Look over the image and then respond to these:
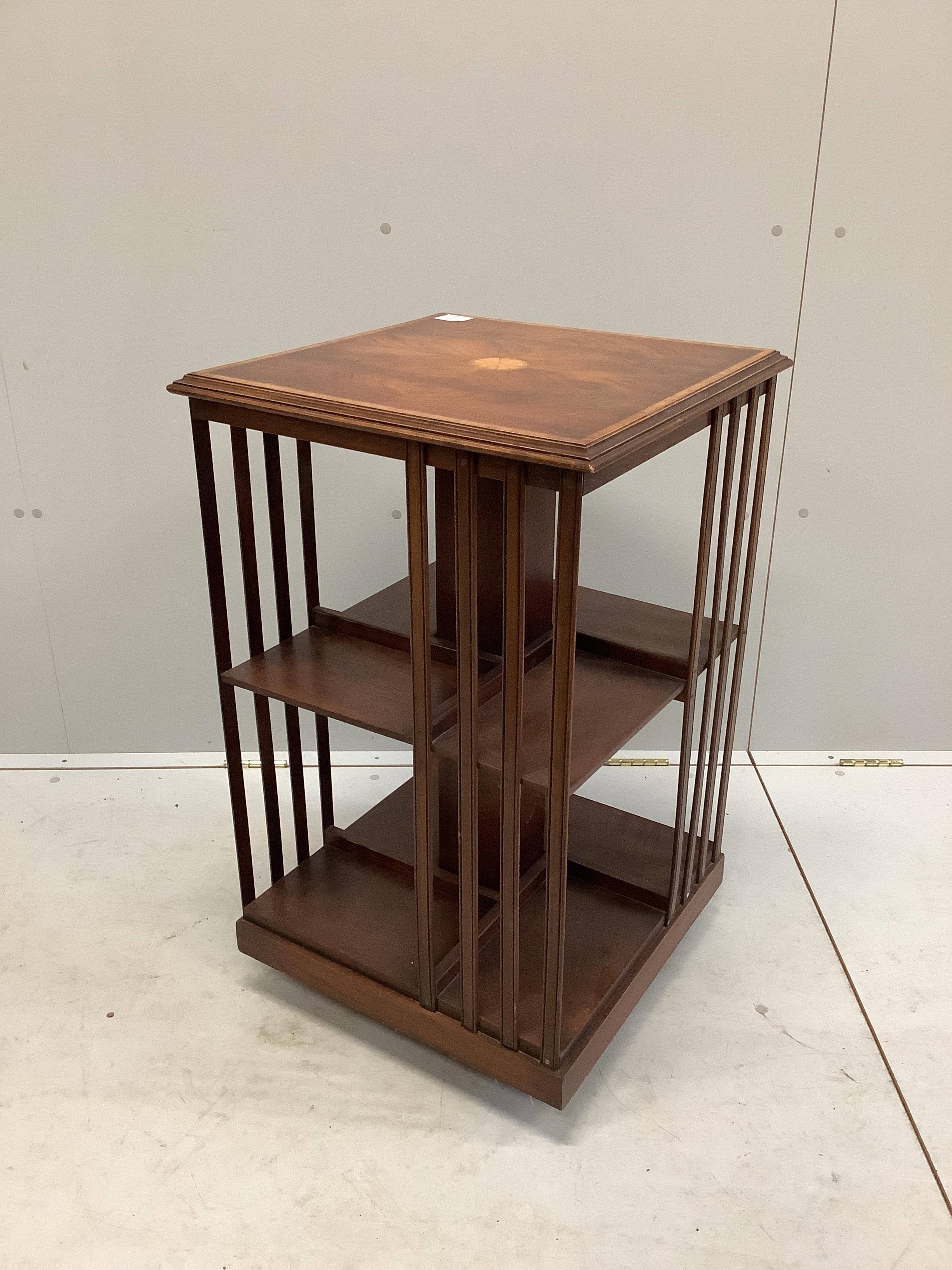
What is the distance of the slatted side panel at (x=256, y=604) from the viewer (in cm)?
Result: 165

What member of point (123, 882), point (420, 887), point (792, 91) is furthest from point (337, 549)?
point (792, 91)

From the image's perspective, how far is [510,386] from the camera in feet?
4.92

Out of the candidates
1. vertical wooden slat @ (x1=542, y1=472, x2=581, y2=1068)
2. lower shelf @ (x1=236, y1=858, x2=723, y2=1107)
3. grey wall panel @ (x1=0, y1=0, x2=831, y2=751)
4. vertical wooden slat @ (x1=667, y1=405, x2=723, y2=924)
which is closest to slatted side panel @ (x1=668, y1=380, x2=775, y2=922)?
vertical wooden slat @ (x1=667, y1=405, x2=723, y2=924)

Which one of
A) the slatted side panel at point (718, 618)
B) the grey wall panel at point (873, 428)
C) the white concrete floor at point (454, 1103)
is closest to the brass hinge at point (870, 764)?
the grey wall panel at point (873, 428)

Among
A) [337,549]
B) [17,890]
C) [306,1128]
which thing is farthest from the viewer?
[337,549]

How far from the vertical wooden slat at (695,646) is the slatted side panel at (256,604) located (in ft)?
2.34

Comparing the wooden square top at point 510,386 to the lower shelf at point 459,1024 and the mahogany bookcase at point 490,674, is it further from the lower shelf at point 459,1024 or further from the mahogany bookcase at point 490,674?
the lower shelf at point 459,1024

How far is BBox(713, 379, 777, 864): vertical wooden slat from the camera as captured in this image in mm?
1707

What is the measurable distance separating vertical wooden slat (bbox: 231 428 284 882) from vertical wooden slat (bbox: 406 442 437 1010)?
315 mm

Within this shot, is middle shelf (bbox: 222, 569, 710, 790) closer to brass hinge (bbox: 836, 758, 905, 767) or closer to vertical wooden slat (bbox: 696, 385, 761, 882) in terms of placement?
vertical wooden slat (bbox: 696, 385, 761, 882)

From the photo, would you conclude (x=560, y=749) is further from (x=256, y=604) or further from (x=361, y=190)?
(x=361, y=190)

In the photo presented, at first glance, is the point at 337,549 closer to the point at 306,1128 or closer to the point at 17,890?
the point at 17,890

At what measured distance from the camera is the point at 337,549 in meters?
2.49

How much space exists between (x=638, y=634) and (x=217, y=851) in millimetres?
1150
